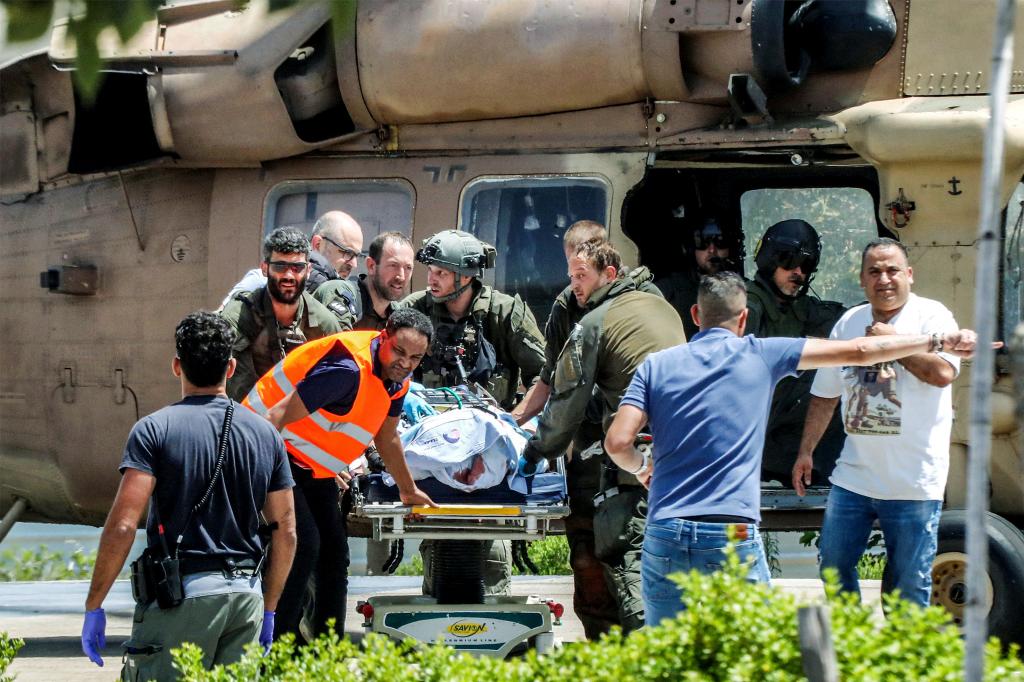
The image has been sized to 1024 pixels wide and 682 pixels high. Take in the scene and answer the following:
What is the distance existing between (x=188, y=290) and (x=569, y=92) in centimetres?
243

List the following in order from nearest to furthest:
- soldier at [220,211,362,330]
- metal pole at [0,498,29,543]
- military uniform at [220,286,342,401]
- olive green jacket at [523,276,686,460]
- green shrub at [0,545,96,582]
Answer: olive green jacket at [523,276,686,460]
military uniform at [220,286,342,401]
soldier at [220,211,362,330]
metal pole at [0,498,29,543]
green shrub at [0,545,96,582]

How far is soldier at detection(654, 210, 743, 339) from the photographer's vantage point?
7.72 meters

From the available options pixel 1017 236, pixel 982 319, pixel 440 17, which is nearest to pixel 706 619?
pixel 982 319

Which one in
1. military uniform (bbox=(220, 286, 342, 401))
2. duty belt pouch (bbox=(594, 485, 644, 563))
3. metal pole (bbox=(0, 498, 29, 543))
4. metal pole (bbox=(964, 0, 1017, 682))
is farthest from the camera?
metal pole (bbox=(0, 498, 29, 543))

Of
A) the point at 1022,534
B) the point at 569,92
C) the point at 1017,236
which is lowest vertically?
the point at 1022,534

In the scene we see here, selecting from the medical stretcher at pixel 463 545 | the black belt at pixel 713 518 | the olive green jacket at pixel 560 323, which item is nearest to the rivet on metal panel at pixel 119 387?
the medical stretcher at pixel 463 545

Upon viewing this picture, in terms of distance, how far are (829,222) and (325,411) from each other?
3.56m

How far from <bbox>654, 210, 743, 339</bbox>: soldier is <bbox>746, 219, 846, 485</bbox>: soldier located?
29 cm

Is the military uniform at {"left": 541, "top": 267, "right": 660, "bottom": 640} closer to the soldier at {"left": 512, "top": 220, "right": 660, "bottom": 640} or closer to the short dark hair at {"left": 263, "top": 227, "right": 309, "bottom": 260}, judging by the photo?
the soldier at {"left": 512, "top": 220, "right": 660, "bottom": 640}

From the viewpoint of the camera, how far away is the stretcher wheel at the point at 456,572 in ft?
21.2

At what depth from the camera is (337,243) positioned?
727cm

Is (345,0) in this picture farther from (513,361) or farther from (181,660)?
(513,361)

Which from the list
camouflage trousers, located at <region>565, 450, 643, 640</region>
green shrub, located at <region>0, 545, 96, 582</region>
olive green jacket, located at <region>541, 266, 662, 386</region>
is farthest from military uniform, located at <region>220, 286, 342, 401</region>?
green shrub, located at <region>0, 545, 96, 582</region>

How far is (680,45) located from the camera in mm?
7430
